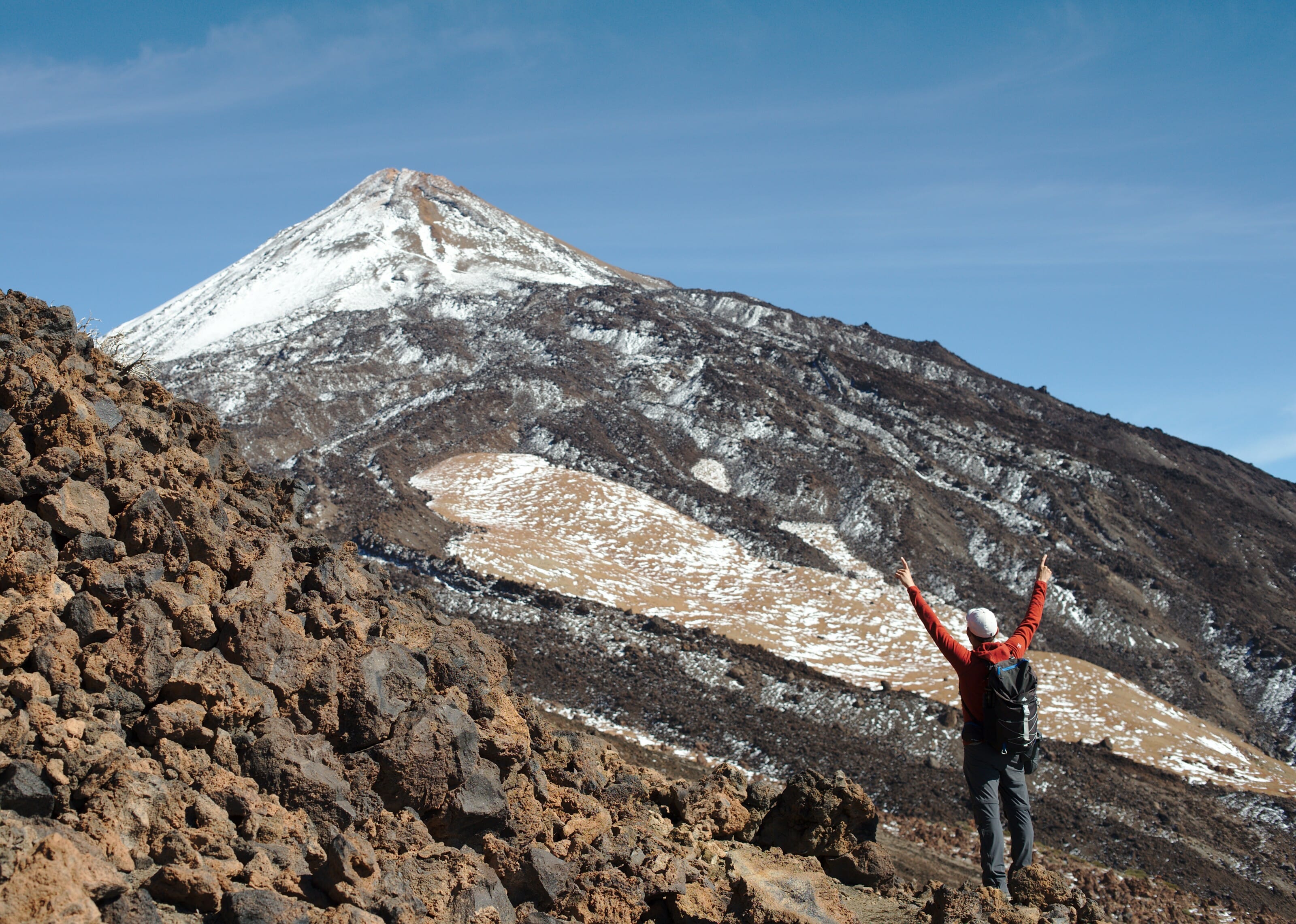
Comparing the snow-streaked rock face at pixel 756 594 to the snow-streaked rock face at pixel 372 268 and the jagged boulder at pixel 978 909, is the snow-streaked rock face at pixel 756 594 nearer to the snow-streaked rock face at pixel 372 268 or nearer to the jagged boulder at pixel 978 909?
the jagged boulder at pixel 978 909

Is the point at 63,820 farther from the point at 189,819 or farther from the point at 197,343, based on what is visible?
the point at 197,343

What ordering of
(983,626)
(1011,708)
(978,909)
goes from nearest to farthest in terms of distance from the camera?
(978,909) < (1011,708) < (983,626)

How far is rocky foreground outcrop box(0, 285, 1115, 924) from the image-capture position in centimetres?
394

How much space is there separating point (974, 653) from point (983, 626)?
0.15m

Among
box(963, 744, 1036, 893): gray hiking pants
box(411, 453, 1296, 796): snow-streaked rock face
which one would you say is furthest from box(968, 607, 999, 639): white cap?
box(411, 453, 1296, 796): snow-streaked rock face

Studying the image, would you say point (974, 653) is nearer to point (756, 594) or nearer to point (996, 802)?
point (996, 802)

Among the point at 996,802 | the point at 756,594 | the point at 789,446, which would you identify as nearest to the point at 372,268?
the point at 789,446

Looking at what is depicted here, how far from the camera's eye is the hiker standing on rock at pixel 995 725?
5.02 metres

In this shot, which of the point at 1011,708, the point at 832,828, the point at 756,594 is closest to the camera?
the point at 1011,708

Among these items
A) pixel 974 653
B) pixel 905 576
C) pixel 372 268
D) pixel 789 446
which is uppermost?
pixel 372 268

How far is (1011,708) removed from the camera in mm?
5004

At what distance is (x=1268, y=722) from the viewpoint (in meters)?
24.9

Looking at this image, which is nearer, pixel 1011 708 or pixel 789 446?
pixel 1011 708

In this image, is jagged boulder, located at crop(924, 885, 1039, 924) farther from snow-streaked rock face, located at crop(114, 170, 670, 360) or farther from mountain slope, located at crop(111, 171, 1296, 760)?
snow-streaked rock face, located at crop(114, 170, 670, 360)
